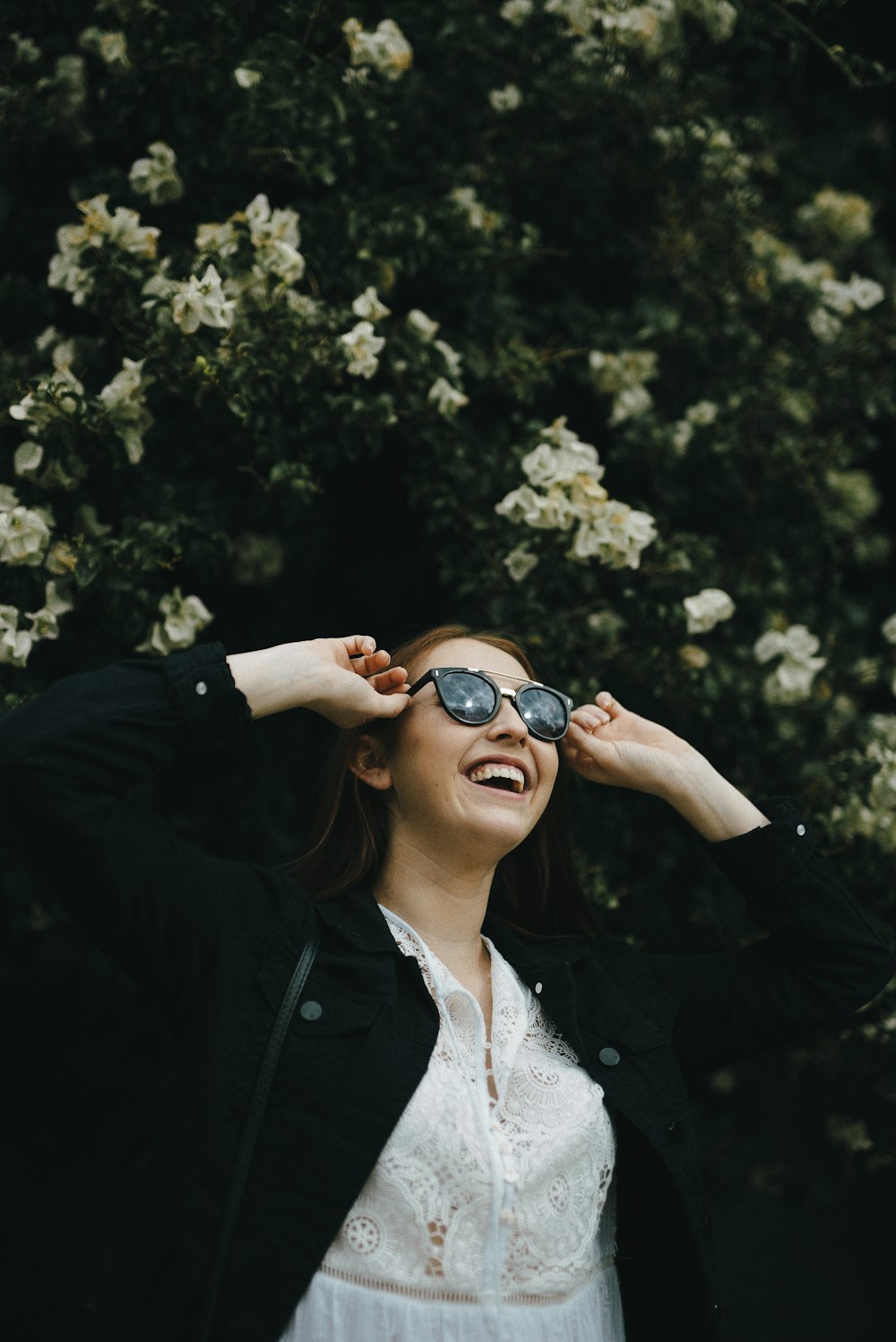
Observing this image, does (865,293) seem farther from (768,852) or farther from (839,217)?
(768,852)

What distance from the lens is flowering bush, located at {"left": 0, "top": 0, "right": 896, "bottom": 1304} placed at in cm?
256

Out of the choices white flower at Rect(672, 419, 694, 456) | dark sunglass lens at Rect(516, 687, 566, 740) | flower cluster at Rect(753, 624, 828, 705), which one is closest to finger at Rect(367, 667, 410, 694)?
dark sunglass lens at Rect(516, 687, 566, 740)

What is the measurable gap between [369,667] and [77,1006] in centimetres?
156

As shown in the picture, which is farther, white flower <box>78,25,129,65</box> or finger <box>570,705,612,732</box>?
white flower <box>78,25,129,65</box>

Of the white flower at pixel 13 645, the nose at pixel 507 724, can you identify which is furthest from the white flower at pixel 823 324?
the white flower at pixel 13 645

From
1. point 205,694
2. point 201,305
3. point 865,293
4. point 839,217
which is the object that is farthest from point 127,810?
point 839,217

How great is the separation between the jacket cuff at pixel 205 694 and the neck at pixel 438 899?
488 mm

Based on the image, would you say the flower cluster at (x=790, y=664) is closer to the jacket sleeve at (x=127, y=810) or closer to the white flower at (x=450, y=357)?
A: the white flower at (x=450, y=357)

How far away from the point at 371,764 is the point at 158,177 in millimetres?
1399

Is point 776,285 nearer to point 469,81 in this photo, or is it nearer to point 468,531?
point 469,81

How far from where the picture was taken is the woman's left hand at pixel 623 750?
245cm

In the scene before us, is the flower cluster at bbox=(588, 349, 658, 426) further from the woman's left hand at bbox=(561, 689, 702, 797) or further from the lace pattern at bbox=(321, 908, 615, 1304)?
the lace pattern at bbox=(321, 908, 615, 1304)

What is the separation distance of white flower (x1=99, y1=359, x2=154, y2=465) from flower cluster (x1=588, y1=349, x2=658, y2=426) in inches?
48.9

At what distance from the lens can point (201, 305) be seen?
2412 mm
